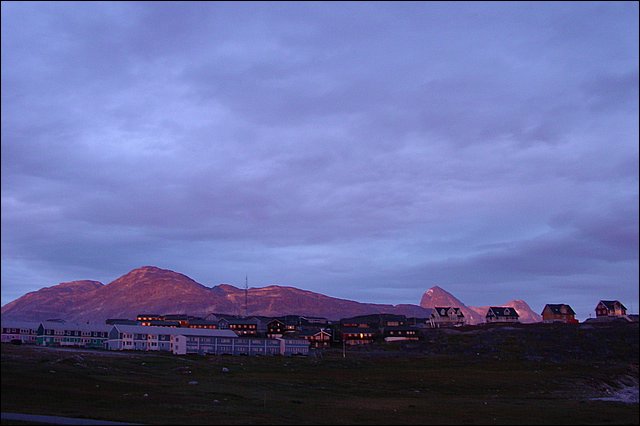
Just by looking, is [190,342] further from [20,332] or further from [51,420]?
[51,420]

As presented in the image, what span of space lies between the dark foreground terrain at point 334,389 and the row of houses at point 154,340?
31.4m

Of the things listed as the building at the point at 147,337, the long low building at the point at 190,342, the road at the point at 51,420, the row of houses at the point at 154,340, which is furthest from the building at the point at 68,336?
the road at the point at 51,420

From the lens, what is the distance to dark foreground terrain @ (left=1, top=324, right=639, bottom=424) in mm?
58188

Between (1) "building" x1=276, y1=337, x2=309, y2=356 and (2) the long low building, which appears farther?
(1) "building" x1=276, y1=337, x2=309, y2=356

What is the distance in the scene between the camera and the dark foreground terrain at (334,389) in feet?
191

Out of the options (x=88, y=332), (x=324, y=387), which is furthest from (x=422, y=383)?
(x=88, y=332)

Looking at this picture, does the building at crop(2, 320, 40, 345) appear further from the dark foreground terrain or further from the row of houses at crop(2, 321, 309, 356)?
the dark foreground terrain

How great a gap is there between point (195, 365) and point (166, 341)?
6400 centimetres

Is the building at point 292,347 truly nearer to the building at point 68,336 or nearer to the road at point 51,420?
the building at point 68,336

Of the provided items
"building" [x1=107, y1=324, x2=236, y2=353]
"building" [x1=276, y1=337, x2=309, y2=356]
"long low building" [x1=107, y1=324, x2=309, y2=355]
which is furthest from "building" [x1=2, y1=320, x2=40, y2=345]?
"building" [x1=276, y1=337, x2=309, y2=356]

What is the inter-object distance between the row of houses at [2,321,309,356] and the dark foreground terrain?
3136cm

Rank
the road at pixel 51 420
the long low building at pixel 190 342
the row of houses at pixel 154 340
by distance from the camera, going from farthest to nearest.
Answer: the row of houses at pixel 154 340 → the long low building at pixel 190 342 → the road at pixel 51 420

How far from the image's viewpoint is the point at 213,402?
64812 mm

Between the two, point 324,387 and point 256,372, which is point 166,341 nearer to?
point 256,372
